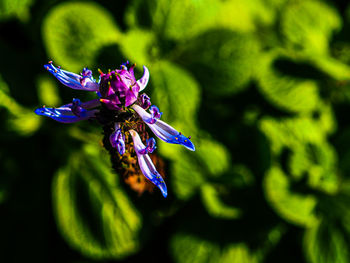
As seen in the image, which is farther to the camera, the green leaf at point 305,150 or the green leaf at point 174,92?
the green leaf at point 305,150

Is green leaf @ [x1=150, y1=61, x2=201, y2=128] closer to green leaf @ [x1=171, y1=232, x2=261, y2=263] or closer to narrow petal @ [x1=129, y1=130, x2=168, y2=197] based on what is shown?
narrow petal @ [x1=129, y1=130, x2=168, y2=197]

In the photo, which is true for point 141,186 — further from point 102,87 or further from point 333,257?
point 333,257

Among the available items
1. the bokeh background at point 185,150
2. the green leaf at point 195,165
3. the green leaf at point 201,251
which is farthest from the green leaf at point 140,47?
the green leaf at point 201,251

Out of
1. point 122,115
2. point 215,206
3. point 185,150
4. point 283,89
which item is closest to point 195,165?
point 185,150

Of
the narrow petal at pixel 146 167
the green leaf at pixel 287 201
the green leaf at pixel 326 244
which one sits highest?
the narrow petal at pixel 146 167

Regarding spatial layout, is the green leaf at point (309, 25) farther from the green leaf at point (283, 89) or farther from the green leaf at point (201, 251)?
the green leaf at point (201, 251)

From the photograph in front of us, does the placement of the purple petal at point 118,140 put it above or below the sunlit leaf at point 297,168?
above

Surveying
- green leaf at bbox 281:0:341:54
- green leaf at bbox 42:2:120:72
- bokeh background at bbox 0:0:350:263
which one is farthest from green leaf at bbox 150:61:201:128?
green leaf at bbox 281:0:341:54
